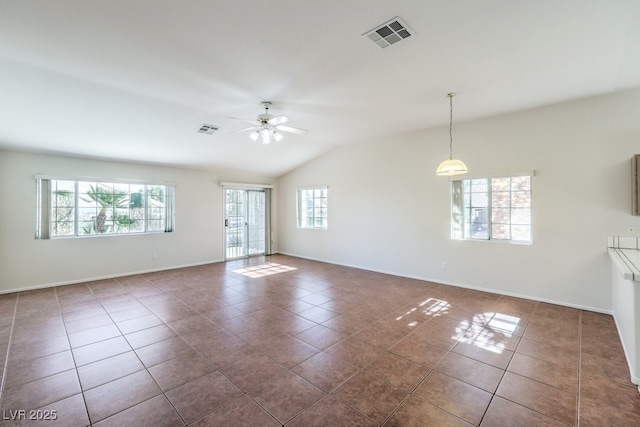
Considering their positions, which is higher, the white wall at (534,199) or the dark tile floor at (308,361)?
the white wall at (534,199)

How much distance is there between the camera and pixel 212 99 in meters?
3.82

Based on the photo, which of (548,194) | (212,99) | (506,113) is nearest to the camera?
(212,99)

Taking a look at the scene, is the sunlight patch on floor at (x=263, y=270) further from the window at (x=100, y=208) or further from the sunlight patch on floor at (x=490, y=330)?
the sunlight patch on floor at (x=490, y=330)

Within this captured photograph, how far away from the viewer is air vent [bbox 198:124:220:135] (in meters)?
4.82

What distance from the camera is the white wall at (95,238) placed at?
4.82 m

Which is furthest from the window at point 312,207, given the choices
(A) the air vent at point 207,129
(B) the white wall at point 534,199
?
(A) the air vent at point 207,129

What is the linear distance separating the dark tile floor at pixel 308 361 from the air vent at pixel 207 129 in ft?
9.44

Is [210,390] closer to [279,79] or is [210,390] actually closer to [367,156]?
[279,79]

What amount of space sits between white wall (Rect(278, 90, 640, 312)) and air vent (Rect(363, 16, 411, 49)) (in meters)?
2.98

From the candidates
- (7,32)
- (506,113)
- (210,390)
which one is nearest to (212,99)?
(7,32)

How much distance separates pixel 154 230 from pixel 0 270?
243cm

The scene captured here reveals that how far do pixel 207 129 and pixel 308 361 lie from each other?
4.14 meters

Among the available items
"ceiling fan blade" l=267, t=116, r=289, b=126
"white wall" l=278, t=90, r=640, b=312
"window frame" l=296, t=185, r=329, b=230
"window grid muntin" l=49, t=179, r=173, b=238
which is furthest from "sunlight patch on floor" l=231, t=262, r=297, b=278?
"ceiling fan blade" l=267, t=116, r=289, b=126

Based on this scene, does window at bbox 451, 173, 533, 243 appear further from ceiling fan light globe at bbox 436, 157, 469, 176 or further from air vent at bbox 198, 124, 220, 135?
air vent at bbox 198, 124, 220, 135
